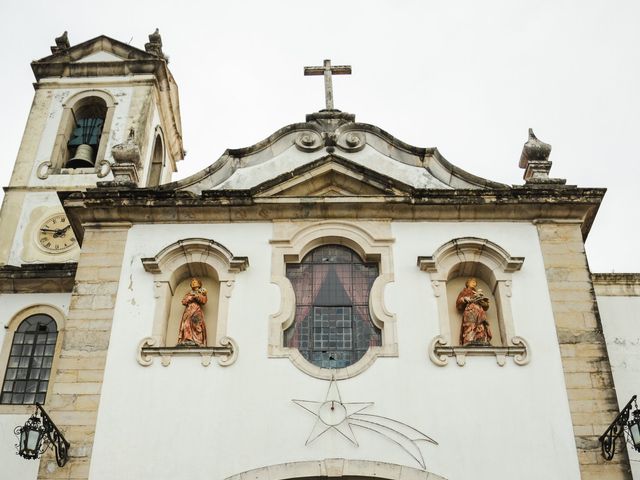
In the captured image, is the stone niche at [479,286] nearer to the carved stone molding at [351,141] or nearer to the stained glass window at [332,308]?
the stained glass window at [332,308]

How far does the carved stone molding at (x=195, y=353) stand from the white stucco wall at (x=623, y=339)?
6.38 meters

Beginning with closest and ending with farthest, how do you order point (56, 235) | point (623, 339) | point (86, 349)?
point (86, 349) → point (623, 339) → point (56, 235)

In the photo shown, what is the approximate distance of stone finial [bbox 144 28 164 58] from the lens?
23.1 m

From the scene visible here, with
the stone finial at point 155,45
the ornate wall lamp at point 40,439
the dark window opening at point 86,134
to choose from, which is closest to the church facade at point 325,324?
the ornate wall lamp at point 40,439

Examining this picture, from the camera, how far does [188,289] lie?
14422 mm

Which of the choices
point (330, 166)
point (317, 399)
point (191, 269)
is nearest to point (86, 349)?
point (191, 269)

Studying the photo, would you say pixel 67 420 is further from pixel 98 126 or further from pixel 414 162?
pixel 98 126

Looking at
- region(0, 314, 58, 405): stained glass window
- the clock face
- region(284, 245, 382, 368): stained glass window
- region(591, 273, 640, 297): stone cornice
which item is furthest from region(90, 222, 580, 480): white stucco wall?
the clock face

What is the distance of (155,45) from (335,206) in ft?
35.3

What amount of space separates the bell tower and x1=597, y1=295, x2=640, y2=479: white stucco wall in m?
10.4

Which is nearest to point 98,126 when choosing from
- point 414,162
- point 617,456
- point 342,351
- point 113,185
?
point 113,185

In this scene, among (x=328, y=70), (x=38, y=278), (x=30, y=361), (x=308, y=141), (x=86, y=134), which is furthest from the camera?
(x=86, y=134)

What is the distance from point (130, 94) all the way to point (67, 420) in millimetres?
11319

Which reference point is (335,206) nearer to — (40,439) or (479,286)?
(479,286)
